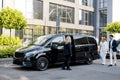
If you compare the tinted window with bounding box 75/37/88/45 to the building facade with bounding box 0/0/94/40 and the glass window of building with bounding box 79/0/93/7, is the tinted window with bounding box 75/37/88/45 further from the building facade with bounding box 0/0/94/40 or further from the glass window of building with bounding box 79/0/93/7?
the glass window of building with bounding box 79/0/93/7

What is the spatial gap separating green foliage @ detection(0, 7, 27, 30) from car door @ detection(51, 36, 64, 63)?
36.4 feet

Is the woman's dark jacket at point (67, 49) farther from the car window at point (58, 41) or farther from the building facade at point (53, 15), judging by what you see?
the building facade at point (53, 15)

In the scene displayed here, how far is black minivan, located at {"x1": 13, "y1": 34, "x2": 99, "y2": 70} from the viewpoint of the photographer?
45.8 feet

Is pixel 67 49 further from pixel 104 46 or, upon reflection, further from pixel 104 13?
pixel 104 13

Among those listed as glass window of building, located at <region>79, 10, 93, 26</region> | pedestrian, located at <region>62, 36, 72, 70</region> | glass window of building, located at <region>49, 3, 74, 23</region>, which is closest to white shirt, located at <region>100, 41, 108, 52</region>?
pedestrian, located at <region>62, 36, 72, 70</region>

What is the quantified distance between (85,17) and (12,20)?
23366 mm

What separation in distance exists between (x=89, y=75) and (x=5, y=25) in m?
15.1

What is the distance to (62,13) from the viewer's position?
42.5m

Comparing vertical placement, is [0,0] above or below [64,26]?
above

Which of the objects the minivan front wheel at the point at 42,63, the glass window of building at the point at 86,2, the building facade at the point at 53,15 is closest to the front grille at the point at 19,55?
the minivan front wheel at the point at 42,63

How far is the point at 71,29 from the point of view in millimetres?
43656

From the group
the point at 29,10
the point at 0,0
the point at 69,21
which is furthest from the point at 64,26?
the point at 0,0

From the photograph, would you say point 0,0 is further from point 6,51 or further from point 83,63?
point 83,63

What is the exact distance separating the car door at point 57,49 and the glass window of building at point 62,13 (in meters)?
24.7
